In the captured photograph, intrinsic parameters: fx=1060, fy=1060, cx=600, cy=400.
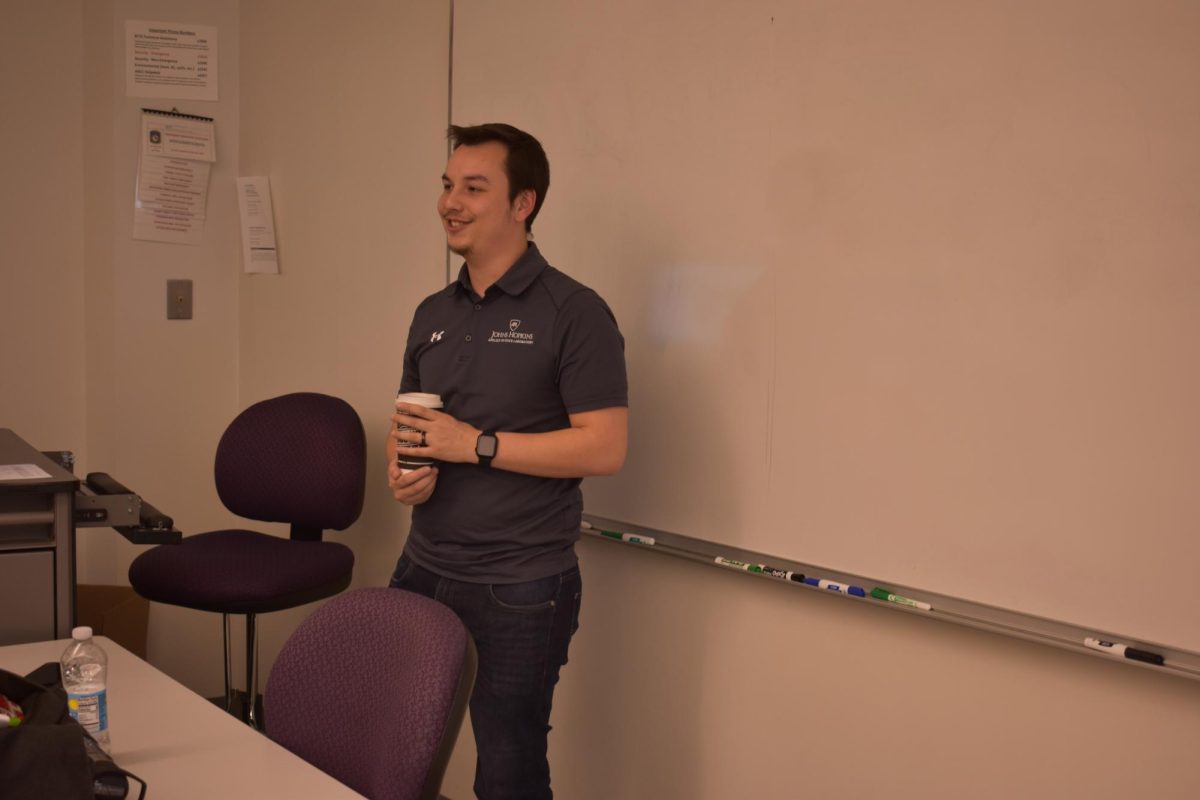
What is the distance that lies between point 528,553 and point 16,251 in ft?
8.30

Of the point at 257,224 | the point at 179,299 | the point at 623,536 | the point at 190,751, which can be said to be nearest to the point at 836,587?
the point at 623,536

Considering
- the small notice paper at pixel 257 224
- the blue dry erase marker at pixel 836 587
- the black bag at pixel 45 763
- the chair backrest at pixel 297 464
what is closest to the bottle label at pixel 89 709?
the black bag at pixel 45 763

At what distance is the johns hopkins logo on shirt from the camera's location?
1935 mm

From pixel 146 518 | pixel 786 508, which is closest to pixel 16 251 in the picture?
pixel 146 518

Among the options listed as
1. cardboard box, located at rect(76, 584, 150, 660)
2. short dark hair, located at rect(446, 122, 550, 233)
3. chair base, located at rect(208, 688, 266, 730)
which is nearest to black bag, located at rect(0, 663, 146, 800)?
short dark hair, located at rect(446, 122, 550, 233)

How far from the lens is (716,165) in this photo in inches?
85.0

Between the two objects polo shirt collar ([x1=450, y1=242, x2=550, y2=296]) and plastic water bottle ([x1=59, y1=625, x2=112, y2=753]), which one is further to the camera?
polo shirt collar ([x1=450, y1=242, x2=550, y2=296])

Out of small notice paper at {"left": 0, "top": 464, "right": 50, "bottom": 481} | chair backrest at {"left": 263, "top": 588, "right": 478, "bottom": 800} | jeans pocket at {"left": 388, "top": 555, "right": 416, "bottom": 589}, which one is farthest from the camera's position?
jeans pocket at {"left": 388, "top": 555, "right": 416, "bottom": 589}

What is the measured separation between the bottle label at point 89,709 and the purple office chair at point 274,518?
125 centimetres

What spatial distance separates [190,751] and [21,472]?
2.73 feet

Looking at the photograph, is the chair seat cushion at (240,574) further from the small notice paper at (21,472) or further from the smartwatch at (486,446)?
the smartwatch at (486,446)

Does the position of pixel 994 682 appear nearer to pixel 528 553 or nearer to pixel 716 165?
pixel 528 553

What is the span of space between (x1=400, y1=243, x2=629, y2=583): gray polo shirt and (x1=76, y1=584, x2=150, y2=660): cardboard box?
183cm

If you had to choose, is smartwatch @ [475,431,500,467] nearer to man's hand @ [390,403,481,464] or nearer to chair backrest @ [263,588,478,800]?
man's hand @ [390,403,481,464]
